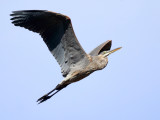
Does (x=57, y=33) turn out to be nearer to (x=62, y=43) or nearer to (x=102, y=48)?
(x=62, y=43)

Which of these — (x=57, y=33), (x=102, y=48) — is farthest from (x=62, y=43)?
(x=102, y=48)

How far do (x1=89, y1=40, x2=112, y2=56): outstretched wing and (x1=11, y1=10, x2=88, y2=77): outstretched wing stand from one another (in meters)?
1.11

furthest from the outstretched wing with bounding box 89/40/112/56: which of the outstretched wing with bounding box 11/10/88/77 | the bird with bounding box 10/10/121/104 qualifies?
the outstretched wing with bounding box 11/10/88/77

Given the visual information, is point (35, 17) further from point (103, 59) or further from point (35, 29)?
point (103, 59)

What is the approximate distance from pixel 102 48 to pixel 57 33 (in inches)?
94.3

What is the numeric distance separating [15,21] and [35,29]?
0.53 metres

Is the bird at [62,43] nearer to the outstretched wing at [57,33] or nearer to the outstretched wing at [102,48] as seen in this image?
the outstretched wing at [57,33]

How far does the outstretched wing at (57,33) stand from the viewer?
11.9 meters

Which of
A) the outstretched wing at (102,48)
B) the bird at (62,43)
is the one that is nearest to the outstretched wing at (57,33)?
the bird at (62,43)

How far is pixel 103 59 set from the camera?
1311 centimetres

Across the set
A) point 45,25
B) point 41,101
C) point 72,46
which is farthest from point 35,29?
point 41,101

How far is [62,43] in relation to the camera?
12438 mm

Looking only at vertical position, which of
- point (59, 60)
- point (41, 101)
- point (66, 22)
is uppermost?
point (66, 22)

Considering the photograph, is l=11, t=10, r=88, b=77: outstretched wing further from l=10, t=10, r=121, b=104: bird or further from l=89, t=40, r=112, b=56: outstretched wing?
l=89, t=40, r=112, b=56: outstretched wing
